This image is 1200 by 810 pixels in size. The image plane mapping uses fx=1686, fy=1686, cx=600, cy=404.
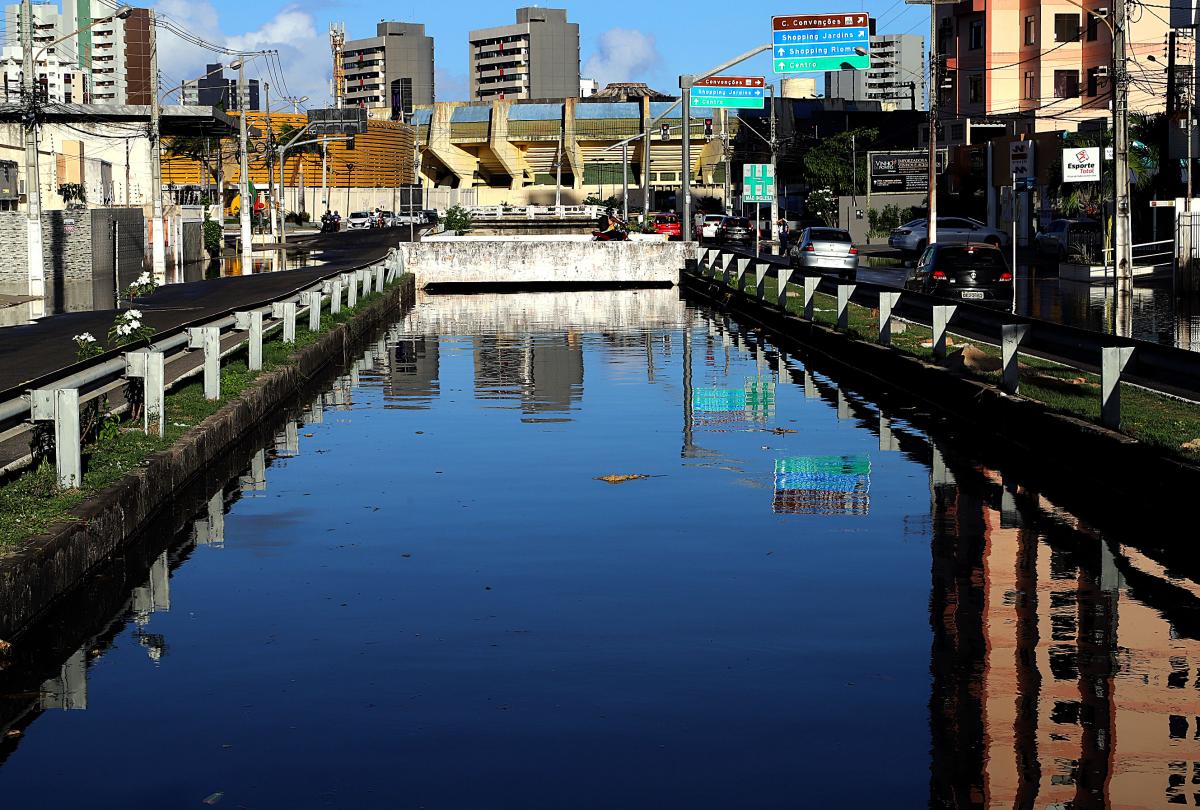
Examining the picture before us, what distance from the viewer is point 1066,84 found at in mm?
92438

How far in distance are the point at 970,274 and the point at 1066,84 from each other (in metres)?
56.7

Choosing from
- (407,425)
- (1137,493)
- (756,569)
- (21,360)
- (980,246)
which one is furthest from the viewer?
(980,246)

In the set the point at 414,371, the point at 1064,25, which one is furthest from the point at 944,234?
the point at 414,371

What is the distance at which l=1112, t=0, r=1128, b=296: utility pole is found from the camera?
3884 centimetres

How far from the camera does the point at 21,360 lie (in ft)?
77.9

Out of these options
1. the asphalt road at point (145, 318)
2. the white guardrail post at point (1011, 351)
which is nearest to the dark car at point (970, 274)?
the asphalt road at point (145, 318)

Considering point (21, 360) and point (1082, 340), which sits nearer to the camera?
point (1082, 340)

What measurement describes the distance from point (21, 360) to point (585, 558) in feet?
47.6

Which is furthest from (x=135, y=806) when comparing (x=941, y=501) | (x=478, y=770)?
(x=941, y=501)

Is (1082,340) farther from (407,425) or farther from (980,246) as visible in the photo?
(980,246)

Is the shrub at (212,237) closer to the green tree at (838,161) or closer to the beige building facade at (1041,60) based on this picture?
the beige building facade at (1041,60)

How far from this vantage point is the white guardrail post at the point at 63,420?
1149cm

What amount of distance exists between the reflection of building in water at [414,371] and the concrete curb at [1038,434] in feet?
21.0

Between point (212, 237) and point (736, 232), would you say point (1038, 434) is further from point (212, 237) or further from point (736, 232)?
point (736, 232)
